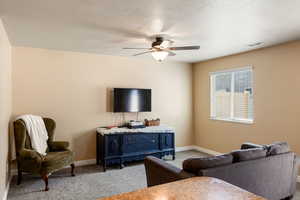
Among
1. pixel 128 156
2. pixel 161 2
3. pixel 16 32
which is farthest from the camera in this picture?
pixel 128 156

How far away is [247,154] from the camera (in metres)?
2.46

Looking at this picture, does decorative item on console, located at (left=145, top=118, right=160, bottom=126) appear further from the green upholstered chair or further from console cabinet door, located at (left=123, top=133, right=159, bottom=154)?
the green upholstered chair

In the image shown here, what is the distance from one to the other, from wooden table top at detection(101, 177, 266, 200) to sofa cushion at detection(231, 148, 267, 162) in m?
1.01

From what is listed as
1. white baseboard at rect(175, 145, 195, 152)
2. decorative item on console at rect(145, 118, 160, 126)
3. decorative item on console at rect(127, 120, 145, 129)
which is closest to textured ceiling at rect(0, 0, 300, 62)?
decorative item on console at rect(127, 120, 145, 129)

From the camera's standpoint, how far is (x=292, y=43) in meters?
3.68

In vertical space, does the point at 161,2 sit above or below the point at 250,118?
above

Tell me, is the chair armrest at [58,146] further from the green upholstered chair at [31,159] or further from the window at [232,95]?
the window at [232,95]

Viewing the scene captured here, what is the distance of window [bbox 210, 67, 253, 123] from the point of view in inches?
181

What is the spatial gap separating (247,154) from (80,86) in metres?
3.48

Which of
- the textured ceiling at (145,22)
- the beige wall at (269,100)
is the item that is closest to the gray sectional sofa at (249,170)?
the beige wall at (269,100)

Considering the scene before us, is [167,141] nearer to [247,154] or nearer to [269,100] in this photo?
[269,100]

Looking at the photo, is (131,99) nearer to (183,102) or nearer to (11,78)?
(183,102)

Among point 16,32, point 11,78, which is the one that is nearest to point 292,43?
point 16,32

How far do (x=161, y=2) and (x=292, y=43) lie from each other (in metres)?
2.81
